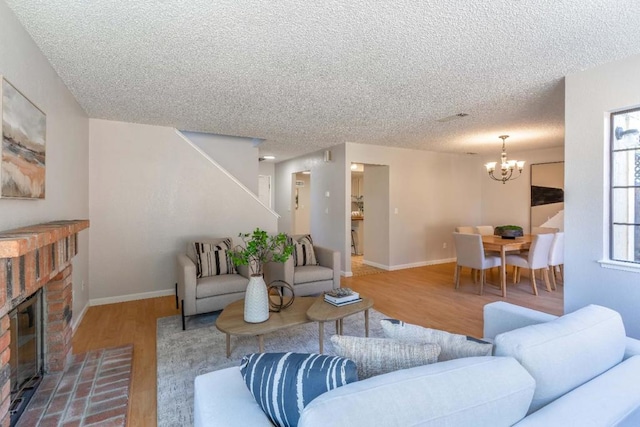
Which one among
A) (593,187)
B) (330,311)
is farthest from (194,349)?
(593,187)

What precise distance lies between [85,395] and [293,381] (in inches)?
76.7

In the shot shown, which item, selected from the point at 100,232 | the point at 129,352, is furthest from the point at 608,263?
the point at 100,232

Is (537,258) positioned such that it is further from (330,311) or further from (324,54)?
(324,54)

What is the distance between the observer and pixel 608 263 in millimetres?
2441

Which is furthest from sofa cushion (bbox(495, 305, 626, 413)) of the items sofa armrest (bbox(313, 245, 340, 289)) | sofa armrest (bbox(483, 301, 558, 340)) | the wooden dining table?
the wooden dining table

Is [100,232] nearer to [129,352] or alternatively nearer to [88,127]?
[88,127]

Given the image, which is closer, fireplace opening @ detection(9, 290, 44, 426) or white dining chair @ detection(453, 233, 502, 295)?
fireplace opening @ detection(9, 290, 44, 426)

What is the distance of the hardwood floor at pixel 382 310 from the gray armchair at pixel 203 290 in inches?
16.7

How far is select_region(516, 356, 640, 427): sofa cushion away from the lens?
92 centimetres

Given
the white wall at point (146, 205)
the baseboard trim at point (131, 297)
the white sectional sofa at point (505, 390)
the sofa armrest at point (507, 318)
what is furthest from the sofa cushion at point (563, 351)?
the baseboard trim at point (131, 297)

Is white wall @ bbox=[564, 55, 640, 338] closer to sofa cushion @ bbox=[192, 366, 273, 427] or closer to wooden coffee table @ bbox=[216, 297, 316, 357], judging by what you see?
wooden coffee table @ bbox=[216, 297, 316, 357]

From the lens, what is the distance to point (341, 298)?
271 cm

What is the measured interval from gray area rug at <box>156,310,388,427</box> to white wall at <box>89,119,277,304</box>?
3.48 ft

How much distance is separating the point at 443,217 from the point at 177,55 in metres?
5.64
